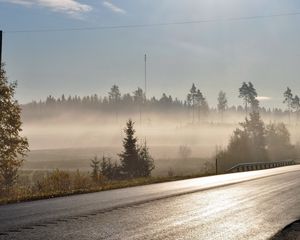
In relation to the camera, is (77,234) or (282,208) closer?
(77,234)

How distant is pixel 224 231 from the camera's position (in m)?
11.0

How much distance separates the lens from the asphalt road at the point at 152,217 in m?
10.4

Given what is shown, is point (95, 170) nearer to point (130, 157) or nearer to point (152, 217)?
point (130, 157)

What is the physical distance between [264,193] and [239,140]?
85481 mm

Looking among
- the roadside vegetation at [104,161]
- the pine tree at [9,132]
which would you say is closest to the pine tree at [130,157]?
the roadside vegetation at [104,161]

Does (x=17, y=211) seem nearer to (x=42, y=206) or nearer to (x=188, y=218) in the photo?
(x=42, y=206)

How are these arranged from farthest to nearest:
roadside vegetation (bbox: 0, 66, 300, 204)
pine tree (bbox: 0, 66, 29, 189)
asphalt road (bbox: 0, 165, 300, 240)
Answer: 1. pine tree (bbox: 0, 66, 29, 189)
2. roadside vegetation (bbox: 0, 66, 300, 204)
3. asphalt road (bbox: 0, 165, 300, 240)

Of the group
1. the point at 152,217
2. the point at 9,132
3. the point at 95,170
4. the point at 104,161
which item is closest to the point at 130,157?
the point at 104,161

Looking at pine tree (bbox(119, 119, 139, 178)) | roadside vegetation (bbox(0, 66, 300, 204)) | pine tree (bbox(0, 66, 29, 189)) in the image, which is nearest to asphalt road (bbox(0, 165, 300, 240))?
roadside vegetation (bbox(0, 66, 300, 204))

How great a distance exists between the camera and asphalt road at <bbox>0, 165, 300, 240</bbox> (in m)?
10.4

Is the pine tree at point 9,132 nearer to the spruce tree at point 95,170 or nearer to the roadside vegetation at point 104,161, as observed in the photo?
the roadside vegetation at point 104,161

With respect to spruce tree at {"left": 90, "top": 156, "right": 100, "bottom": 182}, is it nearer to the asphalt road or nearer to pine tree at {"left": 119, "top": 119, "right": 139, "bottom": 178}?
pine tree at {"left": 119, "top": 119, "right": 139, "bottom": 178}

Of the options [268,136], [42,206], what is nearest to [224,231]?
[42,206]

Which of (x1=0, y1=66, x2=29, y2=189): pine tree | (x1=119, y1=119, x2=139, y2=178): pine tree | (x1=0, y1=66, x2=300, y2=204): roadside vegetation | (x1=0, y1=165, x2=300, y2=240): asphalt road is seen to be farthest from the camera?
(x1=119, y1=119, x2=139, y2=178): pine tree
